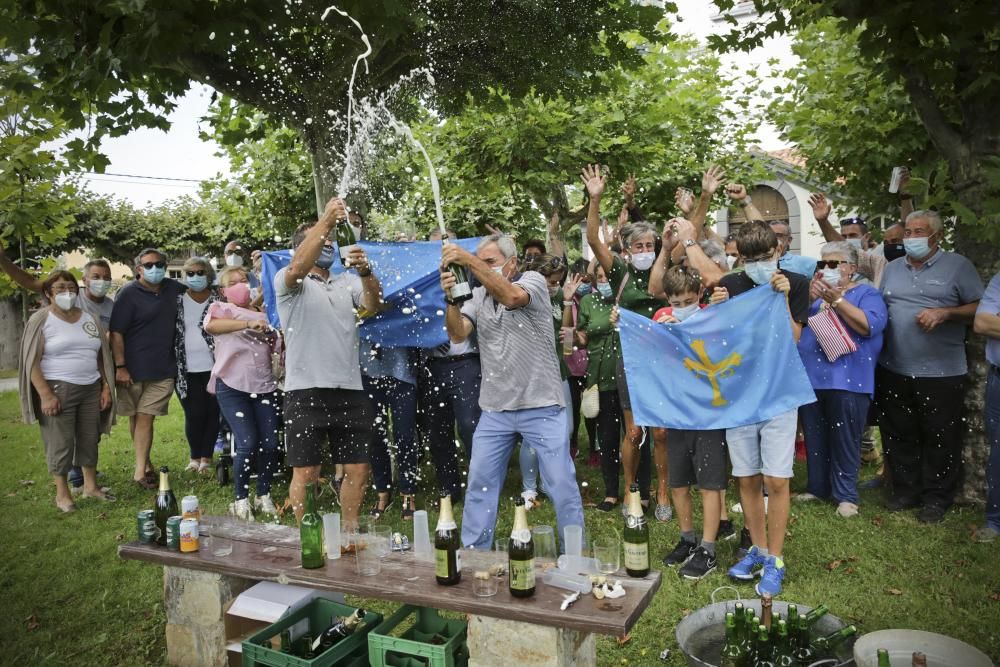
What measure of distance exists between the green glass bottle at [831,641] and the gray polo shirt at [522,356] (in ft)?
6.09

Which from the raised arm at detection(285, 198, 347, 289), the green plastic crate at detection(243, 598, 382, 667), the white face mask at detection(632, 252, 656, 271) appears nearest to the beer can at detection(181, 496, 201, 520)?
the green plastic crate at detection(243, 598, 382, 667)

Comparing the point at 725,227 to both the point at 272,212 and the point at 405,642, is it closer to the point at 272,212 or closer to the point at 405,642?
the point at 272,212

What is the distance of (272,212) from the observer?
12.8 metres

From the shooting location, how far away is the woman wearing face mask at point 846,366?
5.59m

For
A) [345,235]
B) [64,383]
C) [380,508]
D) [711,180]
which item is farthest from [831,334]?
[64,383]

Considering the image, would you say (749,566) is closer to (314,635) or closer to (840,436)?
(840,436)

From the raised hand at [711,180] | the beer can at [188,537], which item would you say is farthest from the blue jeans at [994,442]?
the beer can at [188,537]

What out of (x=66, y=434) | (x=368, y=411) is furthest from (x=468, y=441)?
(x=66, y=434)

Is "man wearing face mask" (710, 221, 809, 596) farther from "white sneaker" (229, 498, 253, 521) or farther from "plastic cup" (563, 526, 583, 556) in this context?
"white sneaker" (229, 498, 253, 521)

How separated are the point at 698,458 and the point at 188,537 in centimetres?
311

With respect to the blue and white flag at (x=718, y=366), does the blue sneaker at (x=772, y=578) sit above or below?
below

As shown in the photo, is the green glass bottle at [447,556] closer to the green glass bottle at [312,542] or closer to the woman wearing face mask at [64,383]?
the green glass bottle at [312,542]

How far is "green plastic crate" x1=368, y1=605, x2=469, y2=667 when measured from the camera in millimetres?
3094

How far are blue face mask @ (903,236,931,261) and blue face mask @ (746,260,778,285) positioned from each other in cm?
168
